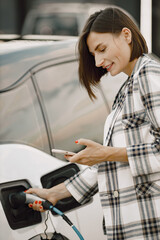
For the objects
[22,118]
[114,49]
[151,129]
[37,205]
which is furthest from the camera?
[22,118]

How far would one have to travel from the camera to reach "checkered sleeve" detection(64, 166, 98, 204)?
1.82 metres

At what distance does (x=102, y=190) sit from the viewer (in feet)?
5.28

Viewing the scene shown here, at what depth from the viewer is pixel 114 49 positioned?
161 centimetres

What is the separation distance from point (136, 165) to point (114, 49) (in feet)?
1.45

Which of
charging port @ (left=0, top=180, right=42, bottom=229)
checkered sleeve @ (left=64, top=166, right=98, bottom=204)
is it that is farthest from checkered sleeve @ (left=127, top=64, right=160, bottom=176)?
charging port @ (left=0, top=180, right=42, bottom=229)

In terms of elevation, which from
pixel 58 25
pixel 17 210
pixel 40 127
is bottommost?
pixel 17 210

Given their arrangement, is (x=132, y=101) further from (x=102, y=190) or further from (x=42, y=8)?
(x=42, y=8)

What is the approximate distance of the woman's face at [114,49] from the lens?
1.62 metres

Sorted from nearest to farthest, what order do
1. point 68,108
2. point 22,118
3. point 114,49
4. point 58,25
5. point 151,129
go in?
point 151,129 < point 114,49 < point 22,118 < point 68,108 < point 58,25

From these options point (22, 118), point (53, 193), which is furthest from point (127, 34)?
point (53, 193)

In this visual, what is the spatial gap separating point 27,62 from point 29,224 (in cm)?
74

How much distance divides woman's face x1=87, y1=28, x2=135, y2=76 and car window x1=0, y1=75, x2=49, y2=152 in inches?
17.8

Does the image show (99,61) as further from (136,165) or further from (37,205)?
(37,205)

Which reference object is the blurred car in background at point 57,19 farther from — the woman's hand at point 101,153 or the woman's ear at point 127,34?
the woman's hand at point 101,153
